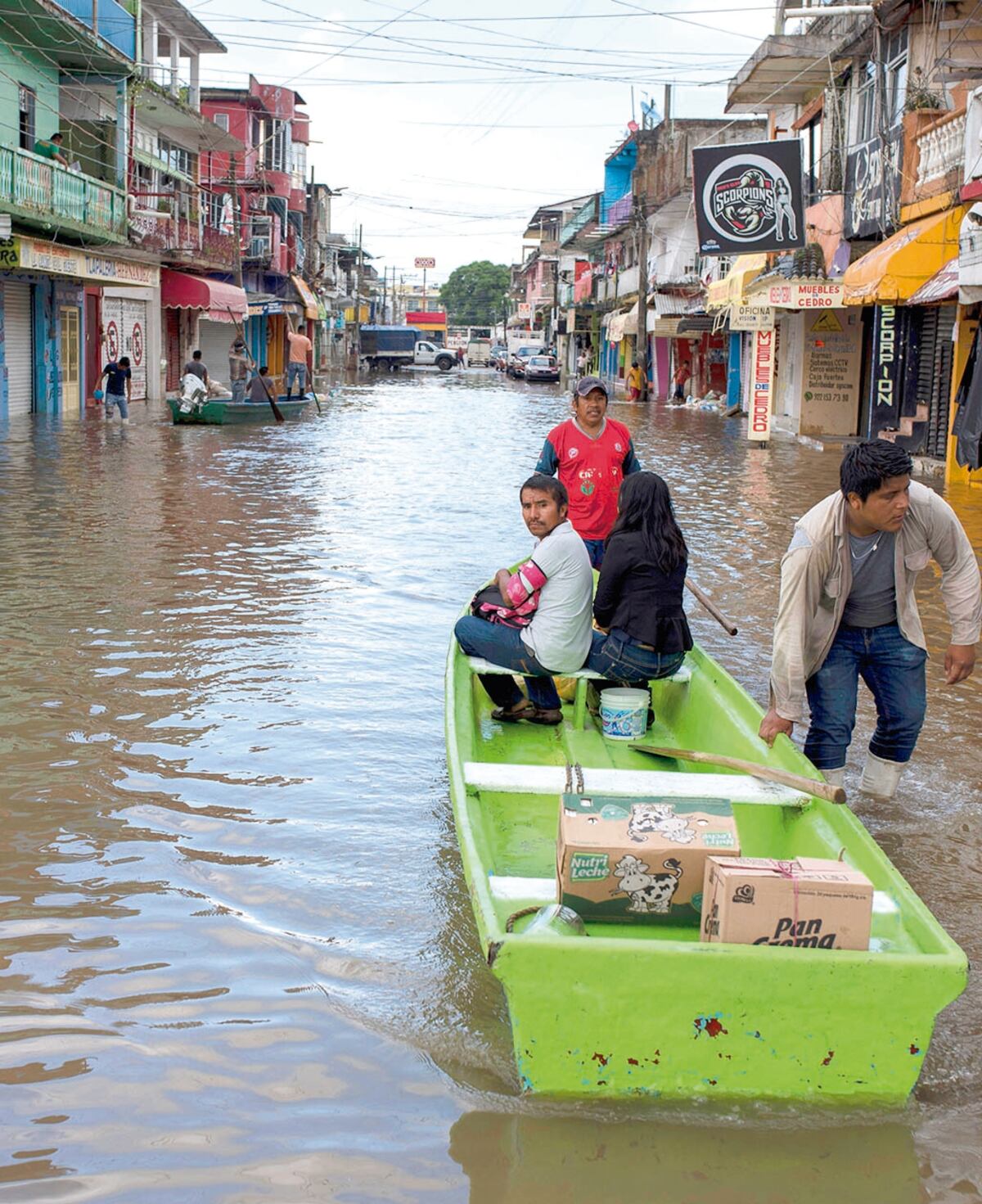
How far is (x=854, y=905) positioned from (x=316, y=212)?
74780 millimetres

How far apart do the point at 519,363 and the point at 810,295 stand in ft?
147

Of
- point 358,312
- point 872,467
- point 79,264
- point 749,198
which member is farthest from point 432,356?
point 872,467

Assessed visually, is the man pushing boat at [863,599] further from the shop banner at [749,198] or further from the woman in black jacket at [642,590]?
the shop banner at [749,198]

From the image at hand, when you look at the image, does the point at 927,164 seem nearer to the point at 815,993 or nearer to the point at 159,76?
the point at 815,993

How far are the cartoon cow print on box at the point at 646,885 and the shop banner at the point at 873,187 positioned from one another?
1826 centimetres

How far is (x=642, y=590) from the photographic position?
6176 millimetres

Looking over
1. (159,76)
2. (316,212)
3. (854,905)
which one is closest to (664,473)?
(854,905)

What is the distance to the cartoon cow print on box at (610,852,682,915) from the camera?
13.4 feet

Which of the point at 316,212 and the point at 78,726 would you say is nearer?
the point at 78,726

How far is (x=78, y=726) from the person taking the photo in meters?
6.98

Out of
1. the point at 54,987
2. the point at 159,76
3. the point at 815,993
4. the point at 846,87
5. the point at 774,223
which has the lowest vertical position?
the point at 54,987

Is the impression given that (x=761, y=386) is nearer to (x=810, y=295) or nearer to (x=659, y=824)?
(x=810, y=295)

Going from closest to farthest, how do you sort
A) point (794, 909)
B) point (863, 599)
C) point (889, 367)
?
point (794, 909) → point (863, 599) → point (889, 367)

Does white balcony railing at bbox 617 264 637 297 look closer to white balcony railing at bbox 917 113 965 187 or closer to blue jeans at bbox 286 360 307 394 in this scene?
blue jeans at bbox 286 360 307 394
